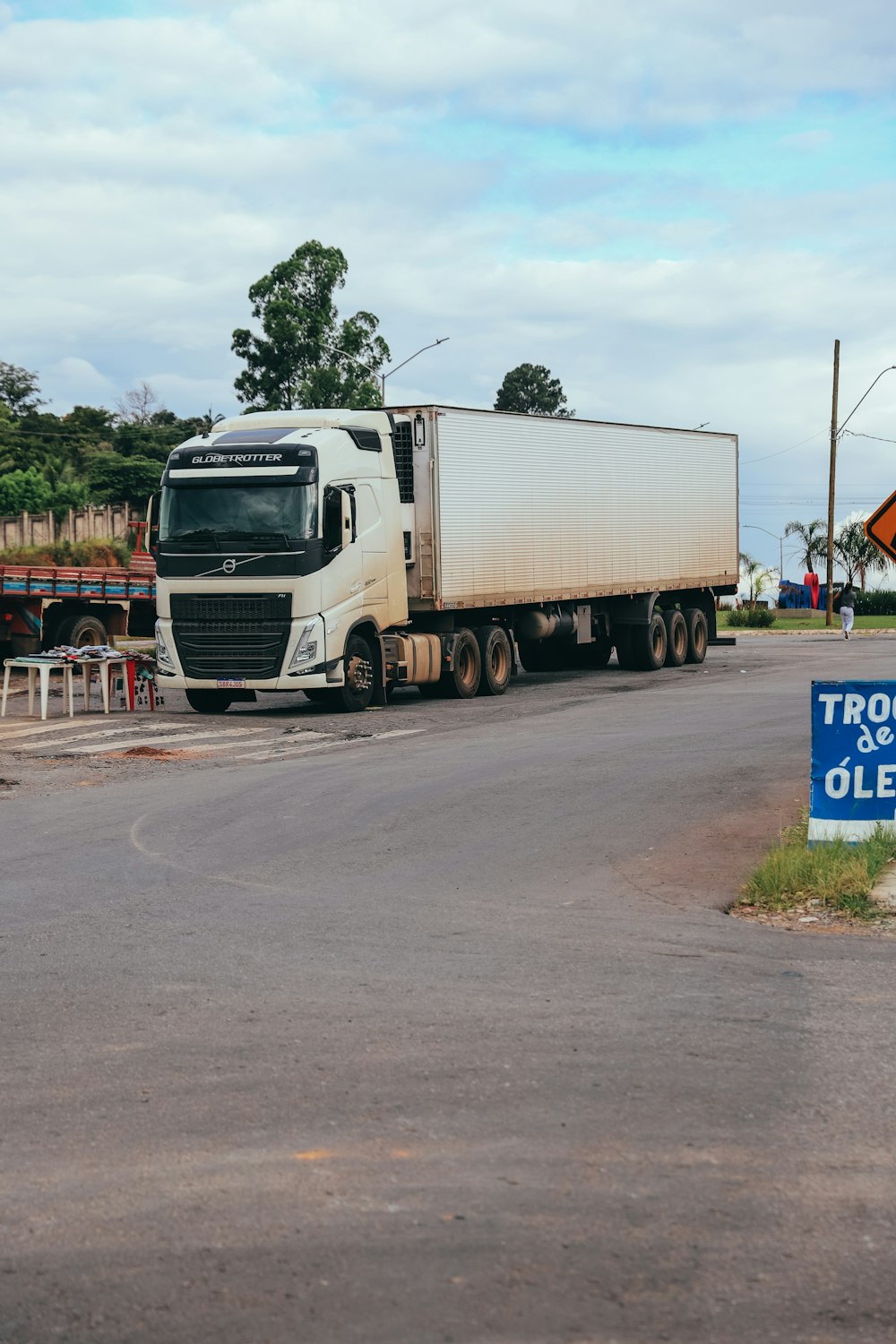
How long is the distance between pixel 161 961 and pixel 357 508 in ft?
50.9

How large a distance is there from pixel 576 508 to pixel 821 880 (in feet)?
64.9

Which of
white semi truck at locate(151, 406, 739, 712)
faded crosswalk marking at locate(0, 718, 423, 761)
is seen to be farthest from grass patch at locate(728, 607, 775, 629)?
faded crosswalk marking at locate(0, 718, 423, 761)

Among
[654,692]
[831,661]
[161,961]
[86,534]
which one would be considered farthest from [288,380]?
[161,961]

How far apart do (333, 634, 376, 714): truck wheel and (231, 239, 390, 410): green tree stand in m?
48.2

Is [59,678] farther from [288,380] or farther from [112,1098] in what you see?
[288,380]

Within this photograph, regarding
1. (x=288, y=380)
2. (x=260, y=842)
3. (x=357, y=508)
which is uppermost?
(x=288, y=380)

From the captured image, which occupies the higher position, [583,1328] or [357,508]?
[357,508]

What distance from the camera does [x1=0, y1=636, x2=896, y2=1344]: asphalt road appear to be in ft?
13.8

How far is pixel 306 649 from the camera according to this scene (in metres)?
22.2

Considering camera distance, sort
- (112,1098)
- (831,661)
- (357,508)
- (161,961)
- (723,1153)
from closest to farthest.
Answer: (723,1153) → (112,1098) → (161,961) → (357,508) → (831,661)

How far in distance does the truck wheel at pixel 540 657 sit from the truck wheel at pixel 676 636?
92.5 inches

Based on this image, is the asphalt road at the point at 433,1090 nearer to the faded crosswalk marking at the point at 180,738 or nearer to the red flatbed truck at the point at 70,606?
the faded crosswalk marking at the point at 180,738

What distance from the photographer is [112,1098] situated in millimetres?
5879

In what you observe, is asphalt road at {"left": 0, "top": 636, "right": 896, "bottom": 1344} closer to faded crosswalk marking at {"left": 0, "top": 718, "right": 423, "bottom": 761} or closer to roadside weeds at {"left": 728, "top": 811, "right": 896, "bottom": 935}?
roadside weeds at {"left": 728, "top": 811, "right": 896, "bottom": 935}
